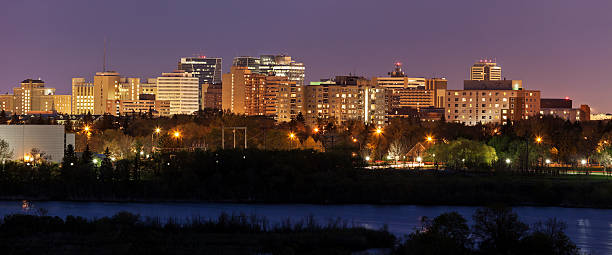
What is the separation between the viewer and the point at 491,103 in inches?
6378

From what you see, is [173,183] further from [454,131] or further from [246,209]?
[454,131]

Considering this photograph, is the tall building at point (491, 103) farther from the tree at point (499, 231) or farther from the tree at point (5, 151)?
the tree at point (499, 231)

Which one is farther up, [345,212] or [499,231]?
[499,231]

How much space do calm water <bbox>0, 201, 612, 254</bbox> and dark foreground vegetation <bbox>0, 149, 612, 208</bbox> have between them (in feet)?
5.16

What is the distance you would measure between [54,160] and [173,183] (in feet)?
55.4

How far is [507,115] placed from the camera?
158875 mm

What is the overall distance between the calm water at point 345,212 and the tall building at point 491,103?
120 metres

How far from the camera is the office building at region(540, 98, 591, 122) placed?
569ft

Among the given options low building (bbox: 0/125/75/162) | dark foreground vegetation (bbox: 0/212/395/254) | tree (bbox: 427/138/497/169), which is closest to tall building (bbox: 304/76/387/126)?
tree (bbox: 427/138/497/169)

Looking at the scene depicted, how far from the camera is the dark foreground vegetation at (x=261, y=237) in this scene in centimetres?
2616

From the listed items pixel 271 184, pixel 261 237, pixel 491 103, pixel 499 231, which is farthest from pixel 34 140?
pixel 491 103

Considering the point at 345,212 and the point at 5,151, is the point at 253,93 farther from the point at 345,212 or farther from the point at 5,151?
the point at 345,212

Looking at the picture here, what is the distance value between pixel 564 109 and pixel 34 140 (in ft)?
449

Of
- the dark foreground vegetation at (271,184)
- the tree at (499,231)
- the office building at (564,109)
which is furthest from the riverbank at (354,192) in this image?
the office building at (564,109)
